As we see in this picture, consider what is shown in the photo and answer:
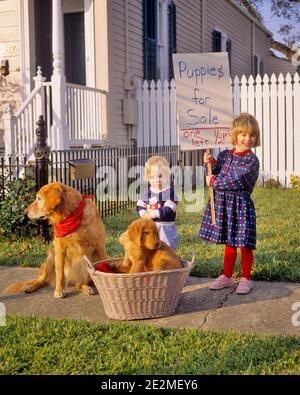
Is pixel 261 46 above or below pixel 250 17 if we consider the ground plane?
below

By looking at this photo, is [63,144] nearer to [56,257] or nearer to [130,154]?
[130,154]

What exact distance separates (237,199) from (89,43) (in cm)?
734

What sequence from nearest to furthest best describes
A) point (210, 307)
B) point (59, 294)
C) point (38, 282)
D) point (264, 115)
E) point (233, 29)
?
point (210, 307) → point (59, 294) → point (38, 282) → point (264, 115) → point (233, 29)

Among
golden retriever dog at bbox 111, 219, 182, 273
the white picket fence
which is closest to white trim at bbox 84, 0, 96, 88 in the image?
the white picket fence

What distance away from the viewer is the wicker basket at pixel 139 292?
4000 millimetres

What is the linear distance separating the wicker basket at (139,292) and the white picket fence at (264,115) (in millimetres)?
9056

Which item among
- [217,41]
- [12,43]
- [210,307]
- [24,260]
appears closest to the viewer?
[210,307]

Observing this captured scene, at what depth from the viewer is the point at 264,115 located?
12.8m

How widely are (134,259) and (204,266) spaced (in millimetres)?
1580

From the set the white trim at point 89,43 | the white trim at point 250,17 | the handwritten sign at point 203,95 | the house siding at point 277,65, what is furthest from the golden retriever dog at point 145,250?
the house siding at point 277,65

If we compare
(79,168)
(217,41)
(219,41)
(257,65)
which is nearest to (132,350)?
(79,168)

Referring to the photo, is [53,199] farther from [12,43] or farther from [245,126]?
[12,43]

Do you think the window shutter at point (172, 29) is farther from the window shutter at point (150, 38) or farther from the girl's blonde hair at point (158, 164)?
the girl's blonde hair at point (158, 164)
